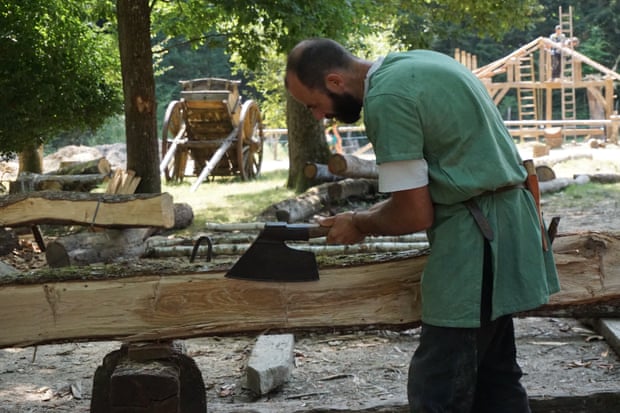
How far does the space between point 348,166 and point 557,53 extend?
19.9 metres

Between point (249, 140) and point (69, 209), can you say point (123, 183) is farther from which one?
point (249, 140)

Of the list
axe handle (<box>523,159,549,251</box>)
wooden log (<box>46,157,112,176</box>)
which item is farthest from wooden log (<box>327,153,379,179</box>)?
axe handle (<box>523,159,549,251</box>)

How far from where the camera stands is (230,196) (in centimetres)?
1362

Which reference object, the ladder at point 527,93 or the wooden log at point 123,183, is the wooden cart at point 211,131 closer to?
the wooden log at point 123,183

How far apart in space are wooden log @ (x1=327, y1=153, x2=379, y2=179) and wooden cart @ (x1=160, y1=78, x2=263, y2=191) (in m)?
4.35

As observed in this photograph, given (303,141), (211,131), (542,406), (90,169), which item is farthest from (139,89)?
(211,131)

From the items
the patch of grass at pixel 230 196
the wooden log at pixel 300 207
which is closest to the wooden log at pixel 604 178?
the patch of grass at pixel 230 196

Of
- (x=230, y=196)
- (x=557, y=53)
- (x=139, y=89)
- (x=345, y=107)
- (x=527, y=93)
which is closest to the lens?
→ (x=345, y=107)

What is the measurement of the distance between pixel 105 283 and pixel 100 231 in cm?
431

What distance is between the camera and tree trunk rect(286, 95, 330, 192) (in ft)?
42.7

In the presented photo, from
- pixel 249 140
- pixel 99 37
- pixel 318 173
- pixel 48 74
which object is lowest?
pixel 318 173

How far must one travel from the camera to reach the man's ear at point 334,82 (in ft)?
9.21

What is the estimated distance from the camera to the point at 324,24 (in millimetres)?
9820

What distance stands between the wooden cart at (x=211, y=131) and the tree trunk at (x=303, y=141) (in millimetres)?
2685
